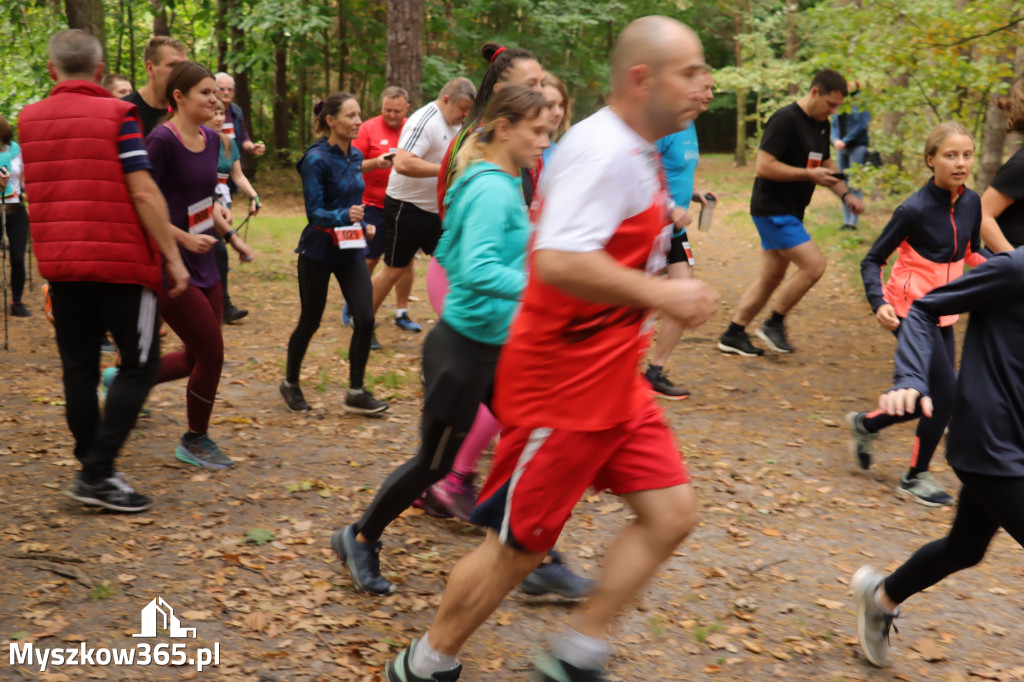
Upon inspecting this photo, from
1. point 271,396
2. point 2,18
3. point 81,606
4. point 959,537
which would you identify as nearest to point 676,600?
point 959,537

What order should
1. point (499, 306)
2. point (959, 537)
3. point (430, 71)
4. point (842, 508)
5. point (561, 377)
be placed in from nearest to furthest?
point (561, 377), point (959, 537), point (499, 306), point (842, 508), point (430, 71)

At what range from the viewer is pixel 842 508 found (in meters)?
5.45

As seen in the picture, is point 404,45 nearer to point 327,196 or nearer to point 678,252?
point 327,196

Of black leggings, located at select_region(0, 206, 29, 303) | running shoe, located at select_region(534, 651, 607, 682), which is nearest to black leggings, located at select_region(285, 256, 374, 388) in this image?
running shoe, located at select_region(534, 651, 607, 682)

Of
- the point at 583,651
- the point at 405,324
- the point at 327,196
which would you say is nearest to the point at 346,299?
the point at 327,196

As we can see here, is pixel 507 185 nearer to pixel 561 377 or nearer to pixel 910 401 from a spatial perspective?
pixel 561 377

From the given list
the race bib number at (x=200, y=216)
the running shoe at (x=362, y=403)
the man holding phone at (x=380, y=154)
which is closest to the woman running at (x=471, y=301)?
the race bib number at (x=200, y=216)

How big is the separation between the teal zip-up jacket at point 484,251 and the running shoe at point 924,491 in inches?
128

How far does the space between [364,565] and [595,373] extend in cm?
181

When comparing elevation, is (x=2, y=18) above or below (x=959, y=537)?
above

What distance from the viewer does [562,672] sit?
288cm

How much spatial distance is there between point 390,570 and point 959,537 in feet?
8.20

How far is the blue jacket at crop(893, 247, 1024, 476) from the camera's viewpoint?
3137 millimetres

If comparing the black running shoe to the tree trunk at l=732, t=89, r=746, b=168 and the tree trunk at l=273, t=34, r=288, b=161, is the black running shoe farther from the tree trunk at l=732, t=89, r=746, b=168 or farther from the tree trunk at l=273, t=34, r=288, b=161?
the tree trunk at l=732, t=89, r=746, b=168
